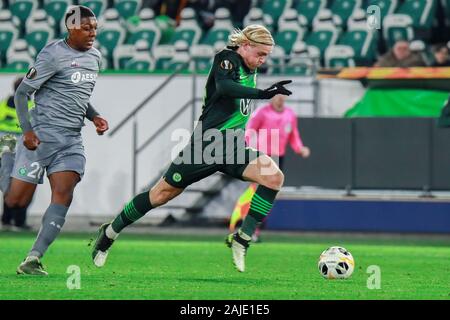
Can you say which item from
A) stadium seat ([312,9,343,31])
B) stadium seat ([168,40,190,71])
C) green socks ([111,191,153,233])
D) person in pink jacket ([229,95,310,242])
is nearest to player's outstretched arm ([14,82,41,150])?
green socks ([111,191,153,233])

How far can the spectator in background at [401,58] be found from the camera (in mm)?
18750

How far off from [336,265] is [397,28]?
10.9 m

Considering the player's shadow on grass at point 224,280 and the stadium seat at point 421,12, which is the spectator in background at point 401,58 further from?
the player's shadow on grass at point 224,280

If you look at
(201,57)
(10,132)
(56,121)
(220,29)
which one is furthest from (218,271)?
(220,29)

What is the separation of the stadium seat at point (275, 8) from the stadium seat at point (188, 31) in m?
1.25

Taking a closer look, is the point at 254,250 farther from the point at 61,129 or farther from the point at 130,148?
the point at 130,148

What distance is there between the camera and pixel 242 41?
10.1 meters

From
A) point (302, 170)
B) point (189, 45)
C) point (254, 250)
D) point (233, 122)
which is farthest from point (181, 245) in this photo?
point (189, 45)

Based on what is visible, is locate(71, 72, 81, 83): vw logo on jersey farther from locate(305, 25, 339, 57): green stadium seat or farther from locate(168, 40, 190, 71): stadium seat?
locate(305, 25, 339, 57): green stadium seat

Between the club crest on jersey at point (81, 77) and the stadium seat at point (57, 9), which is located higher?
the stadium seat at point (57, 9)

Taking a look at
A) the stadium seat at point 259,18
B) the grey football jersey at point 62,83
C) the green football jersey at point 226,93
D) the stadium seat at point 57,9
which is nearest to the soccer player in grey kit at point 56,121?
the grey football jersey at point 62,83

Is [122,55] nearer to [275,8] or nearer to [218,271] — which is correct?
→ [275,8]

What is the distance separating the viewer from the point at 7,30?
22422 millimetres

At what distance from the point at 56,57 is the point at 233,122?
5.16 feet
